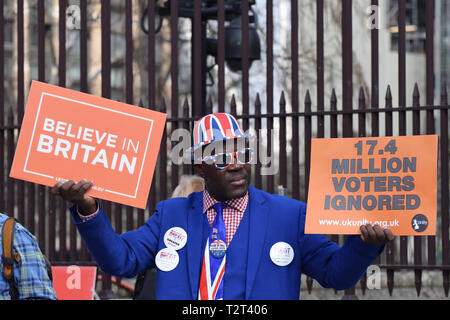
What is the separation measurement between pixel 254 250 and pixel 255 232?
0.29ft

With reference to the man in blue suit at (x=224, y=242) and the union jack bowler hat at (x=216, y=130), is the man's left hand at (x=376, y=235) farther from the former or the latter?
the union jack bowler hat at (x=216, y=130)

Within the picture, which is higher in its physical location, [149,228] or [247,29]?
[247,29]

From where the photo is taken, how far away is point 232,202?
3590 mm

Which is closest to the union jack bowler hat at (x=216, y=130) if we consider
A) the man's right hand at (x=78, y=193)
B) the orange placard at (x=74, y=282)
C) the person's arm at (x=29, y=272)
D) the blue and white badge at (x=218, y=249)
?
the blue and white badge at (x=218, y=249)

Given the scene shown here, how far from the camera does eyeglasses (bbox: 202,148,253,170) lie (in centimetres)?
357

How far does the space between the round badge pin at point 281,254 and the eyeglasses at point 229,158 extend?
1.29 feet

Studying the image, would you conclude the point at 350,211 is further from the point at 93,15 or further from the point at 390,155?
the point at 93,15

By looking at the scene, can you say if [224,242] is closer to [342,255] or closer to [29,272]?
[342,255]

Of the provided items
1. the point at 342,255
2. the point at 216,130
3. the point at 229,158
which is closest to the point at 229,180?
the point at 229,158
